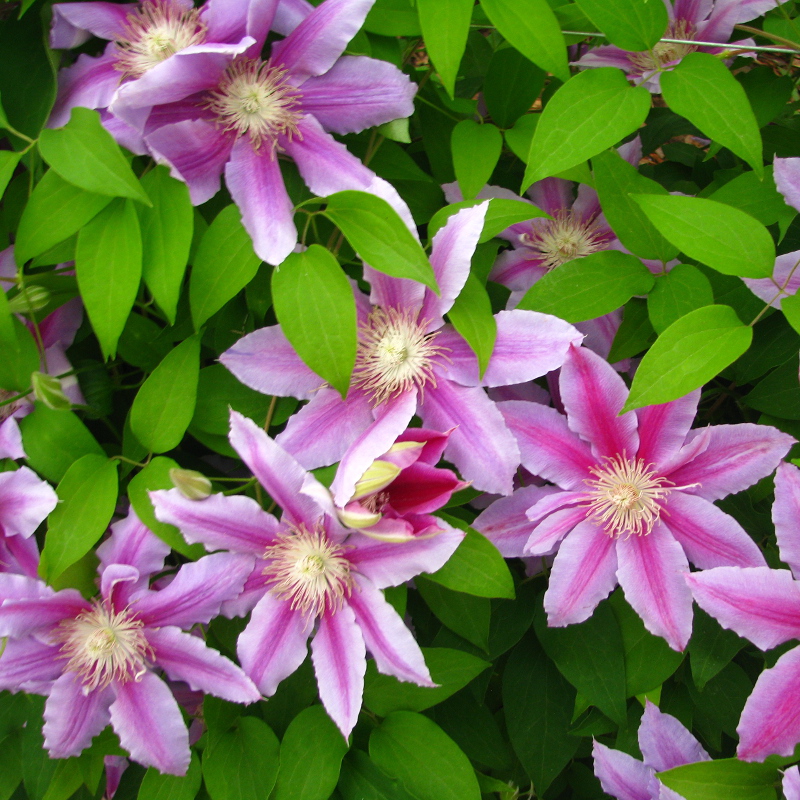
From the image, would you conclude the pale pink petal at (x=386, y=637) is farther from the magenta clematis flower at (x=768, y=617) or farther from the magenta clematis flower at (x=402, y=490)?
the magenta clematis flower at (x=768, y=617)

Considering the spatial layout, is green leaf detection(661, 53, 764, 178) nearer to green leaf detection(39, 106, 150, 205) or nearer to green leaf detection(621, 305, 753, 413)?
green leaf detection(621, 305, 753, 413)

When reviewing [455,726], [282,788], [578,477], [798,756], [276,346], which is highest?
A: [276,346]

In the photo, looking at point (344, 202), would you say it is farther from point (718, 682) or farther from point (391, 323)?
point (718, 682)

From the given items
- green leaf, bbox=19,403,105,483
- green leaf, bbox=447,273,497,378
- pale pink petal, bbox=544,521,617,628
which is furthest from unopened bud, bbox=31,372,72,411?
pale pink petal, bbox=544,521,617,628

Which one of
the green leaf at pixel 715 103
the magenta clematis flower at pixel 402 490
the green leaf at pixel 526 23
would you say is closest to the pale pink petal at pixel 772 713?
the magenta clematis flower at pixel 402 490

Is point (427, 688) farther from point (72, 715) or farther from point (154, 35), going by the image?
point (154, 35)

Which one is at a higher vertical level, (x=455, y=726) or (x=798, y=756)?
(x=798, y=756)

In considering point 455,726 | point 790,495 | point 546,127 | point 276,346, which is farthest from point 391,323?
point 455,726
